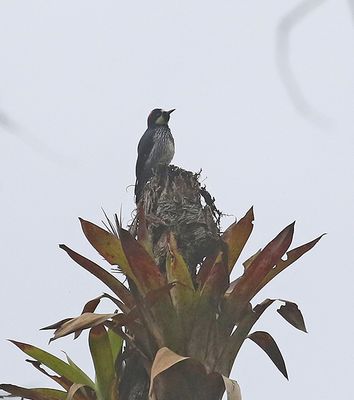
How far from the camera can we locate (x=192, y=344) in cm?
389

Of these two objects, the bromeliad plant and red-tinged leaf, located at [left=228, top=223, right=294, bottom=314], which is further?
red-tinged leaf, located at [left=228, top=223, right=294, bottom=314]

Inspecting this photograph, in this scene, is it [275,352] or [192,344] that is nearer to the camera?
[192,344]

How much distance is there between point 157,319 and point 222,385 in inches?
16.3

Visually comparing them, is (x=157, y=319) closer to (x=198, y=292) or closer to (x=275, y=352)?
(x=198, y=292)

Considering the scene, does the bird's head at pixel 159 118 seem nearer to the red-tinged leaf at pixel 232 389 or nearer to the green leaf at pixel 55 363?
the green leaf at pixel 55 363

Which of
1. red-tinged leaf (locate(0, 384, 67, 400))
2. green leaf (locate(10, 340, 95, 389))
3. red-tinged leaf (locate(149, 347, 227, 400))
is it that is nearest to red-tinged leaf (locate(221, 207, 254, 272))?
red-tinged leaf (locate(149, 347, 227, 400))

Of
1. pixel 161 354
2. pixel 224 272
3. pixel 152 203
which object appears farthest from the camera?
pixel 152 203

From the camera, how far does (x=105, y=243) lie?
415cm

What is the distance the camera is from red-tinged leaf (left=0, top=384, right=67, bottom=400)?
4.11 m

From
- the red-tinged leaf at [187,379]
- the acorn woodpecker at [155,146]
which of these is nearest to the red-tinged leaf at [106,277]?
the red-tinged leaf at [187,379]

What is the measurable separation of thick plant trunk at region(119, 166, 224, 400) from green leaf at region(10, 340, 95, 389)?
0.71 ft

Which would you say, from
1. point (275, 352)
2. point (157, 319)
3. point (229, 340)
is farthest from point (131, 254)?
point (275, 352)

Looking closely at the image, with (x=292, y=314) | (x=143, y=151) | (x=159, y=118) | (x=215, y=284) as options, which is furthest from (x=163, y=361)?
(x=159, y=118)

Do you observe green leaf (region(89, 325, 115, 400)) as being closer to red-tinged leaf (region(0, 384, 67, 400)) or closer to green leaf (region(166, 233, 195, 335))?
red-tinged leaf (region(0, 384, 67, 400))
